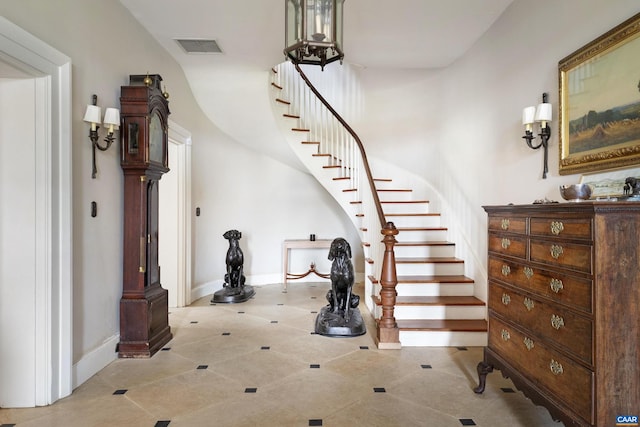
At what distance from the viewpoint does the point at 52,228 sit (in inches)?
92.3

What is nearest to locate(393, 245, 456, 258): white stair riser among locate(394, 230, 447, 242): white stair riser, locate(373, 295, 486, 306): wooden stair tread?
locate(394, 230, 447, 242): white stair riser

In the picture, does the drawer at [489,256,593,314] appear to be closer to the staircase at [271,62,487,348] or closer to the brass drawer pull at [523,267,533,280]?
the brass drawer pull at [523,267,533,280]

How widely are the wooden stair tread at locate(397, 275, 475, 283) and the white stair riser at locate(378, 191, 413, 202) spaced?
166 cm

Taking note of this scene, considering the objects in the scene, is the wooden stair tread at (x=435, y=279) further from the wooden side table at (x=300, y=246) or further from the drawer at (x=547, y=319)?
the wooden side table at (x=300, y=246)

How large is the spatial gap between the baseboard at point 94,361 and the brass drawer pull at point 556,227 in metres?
3.18

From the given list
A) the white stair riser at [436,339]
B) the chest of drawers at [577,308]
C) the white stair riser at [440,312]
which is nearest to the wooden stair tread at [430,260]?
the white stair riser at [440,312]

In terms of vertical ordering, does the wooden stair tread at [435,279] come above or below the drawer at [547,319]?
below

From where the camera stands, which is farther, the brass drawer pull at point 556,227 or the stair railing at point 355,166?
the stair railing at point 355,166

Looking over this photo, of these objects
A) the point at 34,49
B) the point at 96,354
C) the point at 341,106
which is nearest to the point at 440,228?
the point at 341,106

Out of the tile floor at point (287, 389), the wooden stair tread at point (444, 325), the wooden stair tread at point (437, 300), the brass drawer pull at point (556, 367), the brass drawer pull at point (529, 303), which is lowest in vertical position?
the tile floor at point (287, 389)

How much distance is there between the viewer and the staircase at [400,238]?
360 centimetres

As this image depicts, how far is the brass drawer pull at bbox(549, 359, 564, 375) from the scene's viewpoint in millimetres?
1719

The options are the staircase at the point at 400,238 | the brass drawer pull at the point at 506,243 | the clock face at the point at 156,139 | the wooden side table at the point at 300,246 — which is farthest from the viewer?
the wooden side table at the point at 300,246

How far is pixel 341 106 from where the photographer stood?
626 centimetres
